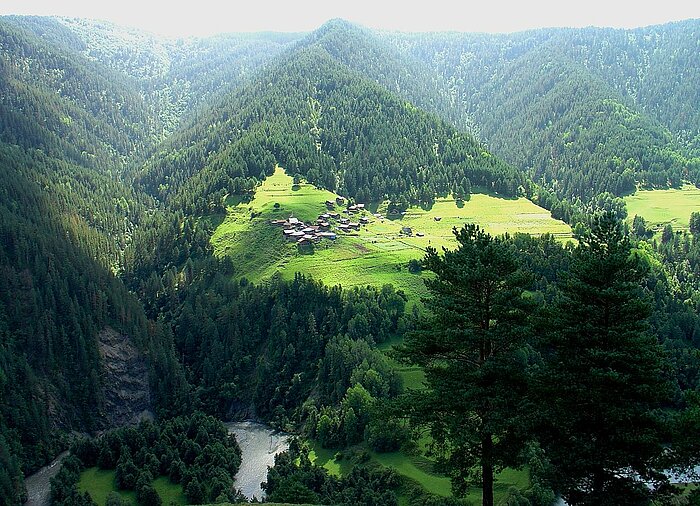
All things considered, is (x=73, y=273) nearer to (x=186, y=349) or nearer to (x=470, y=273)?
(x=186, y=349)

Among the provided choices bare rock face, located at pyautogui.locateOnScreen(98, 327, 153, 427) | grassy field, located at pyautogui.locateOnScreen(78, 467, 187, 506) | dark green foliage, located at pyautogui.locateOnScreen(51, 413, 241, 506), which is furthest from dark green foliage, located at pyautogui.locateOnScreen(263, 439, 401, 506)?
bare rock face, located at pyautogui.locateOnScreen(98, 327, 153, 427)

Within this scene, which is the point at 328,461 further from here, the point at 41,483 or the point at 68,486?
the point at 41,483

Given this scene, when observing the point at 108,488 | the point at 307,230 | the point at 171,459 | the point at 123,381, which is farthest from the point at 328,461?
the point at 307,230

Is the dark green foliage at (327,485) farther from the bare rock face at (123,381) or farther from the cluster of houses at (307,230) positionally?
the cluster of houses at (307,230)

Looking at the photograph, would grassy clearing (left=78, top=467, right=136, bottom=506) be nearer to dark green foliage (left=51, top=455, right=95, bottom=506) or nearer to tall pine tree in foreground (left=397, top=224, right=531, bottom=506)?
dark green foliage (left=51, top=455, right=95, bottom=506)

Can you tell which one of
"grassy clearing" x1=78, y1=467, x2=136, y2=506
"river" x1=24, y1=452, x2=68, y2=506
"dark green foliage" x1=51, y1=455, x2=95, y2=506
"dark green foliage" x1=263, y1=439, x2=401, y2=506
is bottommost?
"river" x1=24, y1=452, x2=68, y2=506

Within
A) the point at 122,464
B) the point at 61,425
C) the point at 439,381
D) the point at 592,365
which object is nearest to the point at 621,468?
the point at 592,365

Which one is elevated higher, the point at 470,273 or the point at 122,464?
the point at 470,273

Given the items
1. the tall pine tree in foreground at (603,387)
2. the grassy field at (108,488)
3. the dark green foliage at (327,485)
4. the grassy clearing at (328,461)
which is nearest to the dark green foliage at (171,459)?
the grassy field at (108,488)
